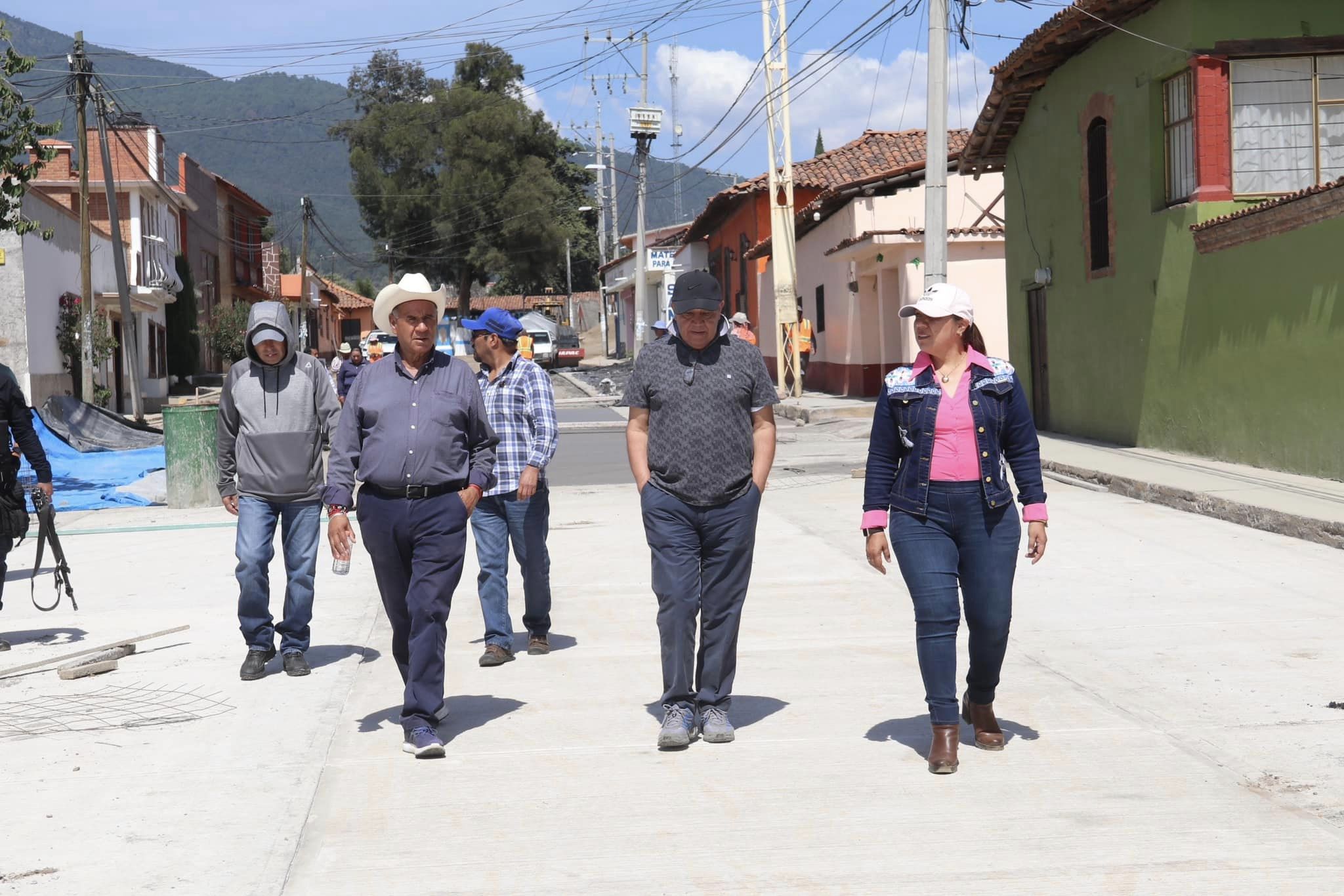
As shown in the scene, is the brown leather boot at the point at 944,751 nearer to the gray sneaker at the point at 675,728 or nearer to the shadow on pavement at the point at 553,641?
the gray sneaker at the point at 675,728

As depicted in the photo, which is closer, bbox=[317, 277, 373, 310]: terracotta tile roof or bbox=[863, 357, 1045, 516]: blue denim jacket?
bbox=[863, 357, 1045, 516]: blue denim jacket

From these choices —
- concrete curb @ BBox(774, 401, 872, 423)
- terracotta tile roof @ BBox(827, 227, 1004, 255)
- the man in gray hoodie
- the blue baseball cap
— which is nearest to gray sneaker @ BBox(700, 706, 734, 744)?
the man in gray hoodie

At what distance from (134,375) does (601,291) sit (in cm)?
4856

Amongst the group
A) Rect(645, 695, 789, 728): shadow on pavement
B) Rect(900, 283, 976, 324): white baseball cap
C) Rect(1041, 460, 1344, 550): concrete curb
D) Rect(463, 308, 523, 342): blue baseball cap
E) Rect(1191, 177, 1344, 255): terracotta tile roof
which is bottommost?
Rect(645, 695, 789, 728): shadow on pavement

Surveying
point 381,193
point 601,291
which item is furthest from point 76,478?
point 601,291

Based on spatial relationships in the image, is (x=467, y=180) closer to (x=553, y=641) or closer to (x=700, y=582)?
(x=553, y=641)

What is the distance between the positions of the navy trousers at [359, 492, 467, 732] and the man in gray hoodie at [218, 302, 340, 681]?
4.74 ft

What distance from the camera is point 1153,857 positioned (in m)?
4.22

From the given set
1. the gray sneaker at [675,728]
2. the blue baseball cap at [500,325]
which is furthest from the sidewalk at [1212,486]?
the gray sneaker at [675,728]

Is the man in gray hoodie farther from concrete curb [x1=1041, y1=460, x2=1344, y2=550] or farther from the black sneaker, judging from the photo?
concrete curb [x1=1041, y1=460, x2=1344, y2=550]

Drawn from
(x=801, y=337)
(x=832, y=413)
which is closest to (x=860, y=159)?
(x=801, y=337)

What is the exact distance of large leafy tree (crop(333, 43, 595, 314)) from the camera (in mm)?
63625

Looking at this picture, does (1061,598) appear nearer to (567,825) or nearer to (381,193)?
(567,825)

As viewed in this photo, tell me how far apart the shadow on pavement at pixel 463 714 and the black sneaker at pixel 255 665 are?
962mm
